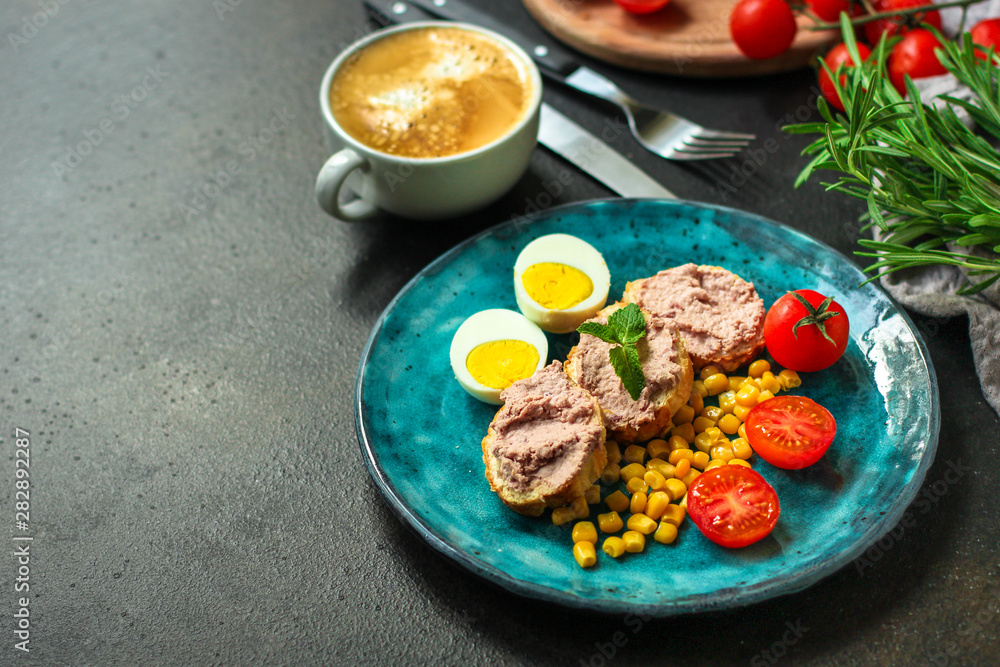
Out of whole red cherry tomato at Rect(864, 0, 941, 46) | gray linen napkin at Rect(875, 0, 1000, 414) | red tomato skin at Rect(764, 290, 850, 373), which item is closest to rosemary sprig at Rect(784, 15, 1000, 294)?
gray linen napkin at Rect(875, 0, 1000, 414)

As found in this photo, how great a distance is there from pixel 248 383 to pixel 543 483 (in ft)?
4.71

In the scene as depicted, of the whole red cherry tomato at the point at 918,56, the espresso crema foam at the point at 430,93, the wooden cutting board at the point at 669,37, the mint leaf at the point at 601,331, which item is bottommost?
the mint leaf at the point at 601,331

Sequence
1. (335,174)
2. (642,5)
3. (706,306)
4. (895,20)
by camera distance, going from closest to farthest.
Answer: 1. (706,306)
2. (335,174)
3. (895,20)
4. (642,5)

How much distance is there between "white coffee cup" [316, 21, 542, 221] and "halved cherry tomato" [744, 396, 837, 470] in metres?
1.52

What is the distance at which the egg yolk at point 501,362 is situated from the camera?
114 inches

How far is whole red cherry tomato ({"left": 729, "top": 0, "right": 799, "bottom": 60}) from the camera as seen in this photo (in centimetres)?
399

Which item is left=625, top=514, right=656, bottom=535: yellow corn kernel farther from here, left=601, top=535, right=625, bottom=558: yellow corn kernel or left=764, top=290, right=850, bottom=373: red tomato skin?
left=764, top=290, right=850, bottom=373: red tomato skin

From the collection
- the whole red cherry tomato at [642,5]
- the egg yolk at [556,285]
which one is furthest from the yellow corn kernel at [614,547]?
the whole red cherry tomato at [642,5]

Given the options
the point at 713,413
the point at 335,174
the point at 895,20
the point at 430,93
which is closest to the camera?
the point at 713,413

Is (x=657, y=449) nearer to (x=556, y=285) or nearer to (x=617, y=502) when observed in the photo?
(x=617, y=502)

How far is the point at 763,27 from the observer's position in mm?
4016

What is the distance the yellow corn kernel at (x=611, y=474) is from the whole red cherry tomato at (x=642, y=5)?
114 inches

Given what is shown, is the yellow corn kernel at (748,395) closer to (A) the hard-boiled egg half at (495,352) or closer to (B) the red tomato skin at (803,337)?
(B) the red tomato skin at (803,337)

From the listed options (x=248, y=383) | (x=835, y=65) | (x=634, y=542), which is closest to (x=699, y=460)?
(x=634, y=542)
